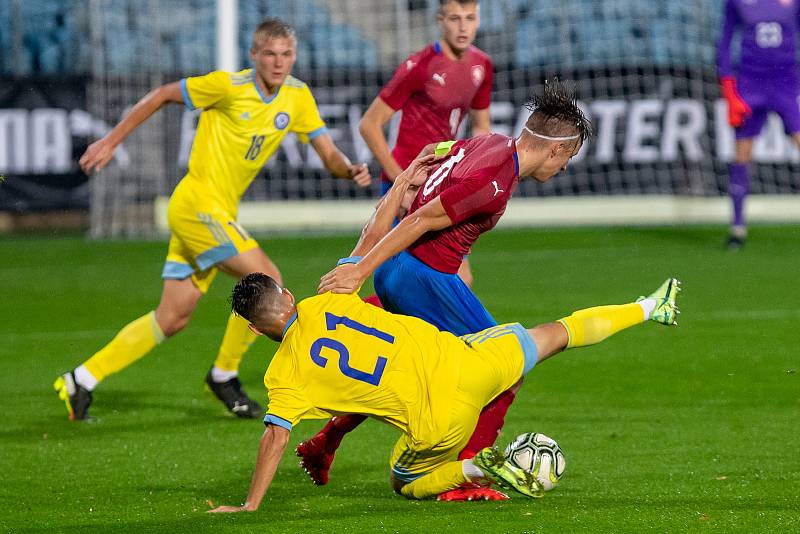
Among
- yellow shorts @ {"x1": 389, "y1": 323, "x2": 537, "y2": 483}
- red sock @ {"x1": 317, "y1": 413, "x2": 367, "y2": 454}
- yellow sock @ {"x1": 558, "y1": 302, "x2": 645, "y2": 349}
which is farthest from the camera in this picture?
red sock @ {"x1": 317, "y1": 413, "x2": 367, "y2": 454}

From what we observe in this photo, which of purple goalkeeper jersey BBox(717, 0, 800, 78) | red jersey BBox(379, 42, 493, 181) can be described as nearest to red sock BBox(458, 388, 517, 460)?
red jersey BBox(379, 42, 493, 181)

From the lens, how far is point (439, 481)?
5273mm

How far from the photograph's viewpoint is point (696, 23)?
16656mm

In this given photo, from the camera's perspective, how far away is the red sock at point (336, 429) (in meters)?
5.67

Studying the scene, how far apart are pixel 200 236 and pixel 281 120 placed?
2.60 feet

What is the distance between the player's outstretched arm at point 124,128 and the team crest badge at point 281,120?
1.78ft

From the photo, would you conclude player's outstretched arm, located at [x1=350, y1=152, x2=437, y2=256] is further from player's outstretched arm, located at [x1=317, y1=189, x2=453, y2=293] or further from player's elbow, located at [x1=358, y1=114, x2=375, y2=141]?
player's elbow, located at [x1=358, y1=114, x2=375, y2=141]

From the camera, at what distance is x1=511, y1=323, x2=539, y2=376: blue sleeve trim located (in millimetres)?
5281

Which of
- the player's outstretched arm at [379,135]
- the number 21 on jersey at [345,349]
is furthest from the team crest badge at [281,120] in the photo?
the number 21 on jersey at [345,349]

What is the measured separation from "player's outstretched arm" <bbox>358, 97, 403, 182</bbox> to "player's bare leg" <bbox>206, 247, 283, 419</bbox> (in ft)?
2.93

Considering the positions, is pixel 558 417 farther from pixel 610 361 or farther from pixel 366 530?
pixel 366 530

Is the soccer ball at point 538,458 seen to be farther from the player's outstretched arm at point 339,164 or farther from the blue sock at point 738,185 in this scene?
the blue sock at point 738,185

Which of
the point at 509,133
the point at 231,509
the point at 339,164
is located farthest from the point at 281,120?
the point at 509,133

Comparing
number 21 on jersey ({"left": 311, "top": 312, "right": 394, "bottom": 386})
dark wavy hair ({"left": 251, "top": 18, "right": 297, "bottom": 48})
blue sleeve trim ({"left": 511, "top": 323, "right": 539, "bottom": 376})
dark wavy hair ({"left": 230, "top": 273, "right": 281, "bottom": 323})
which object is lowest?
blue sleeve trim ({"left": 511, "top": 323, "right": 539, "bottom": 376})
